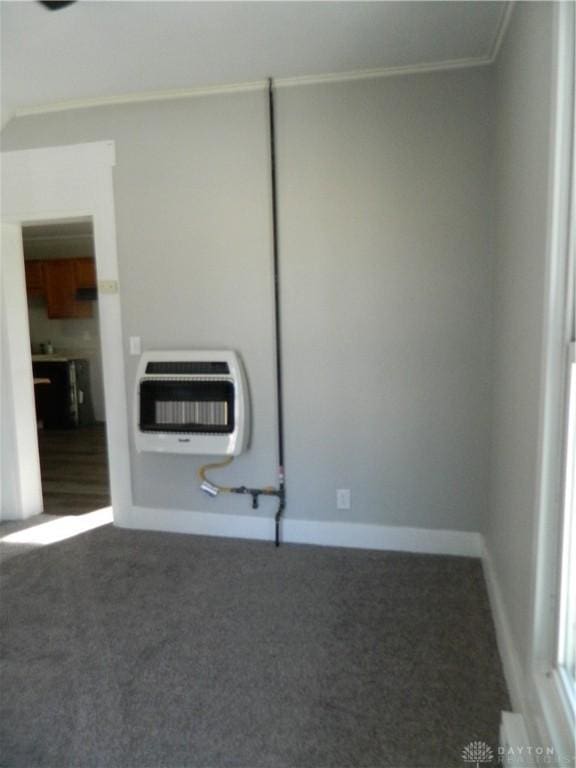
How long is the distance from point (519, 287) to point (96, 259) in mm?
2286

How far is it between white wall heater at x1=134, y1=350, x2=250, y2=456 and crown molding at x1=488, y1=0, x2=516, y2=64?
73.2 inches

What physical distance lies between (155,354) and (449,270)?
5.31 feet

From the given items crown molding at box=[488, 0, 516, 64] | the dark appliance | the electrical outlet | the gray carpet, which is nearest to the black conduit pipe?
the gray carpet

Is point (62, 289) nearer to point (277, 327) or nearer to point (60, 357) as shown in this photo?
point (60, 357)

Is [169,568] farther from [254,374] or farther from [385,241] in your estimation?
[385,241]

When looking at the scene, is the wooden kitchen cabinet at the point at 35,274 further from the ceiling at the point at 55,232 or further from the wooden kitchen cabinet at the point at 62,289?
the ceiling at the point at 55,232

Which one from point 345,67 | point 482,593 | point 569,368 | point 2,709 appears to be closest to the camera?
point 569,368

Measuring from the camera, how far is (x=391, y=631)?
1967 millimetres

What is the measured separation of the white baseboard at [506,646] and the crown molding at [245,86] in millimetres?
2318

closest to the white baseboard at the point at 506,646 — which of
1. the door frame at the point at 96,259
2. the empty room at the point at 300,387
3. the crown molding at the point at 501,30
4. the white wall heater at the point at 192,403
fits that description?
the empty room at the point at 300,387

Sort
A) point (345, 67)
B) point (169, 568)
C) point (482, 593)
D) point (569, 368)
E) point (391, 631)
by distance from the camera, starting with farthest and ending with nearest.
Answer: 1. point (169, 568)
2. point (345, 67)
3. point (482, 593)
4. point (391, 631)
5. point (569, 368)

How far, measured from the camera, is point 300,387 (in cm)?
267

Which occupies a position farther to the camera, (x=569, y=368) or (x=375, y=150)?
(x=375, y=150)

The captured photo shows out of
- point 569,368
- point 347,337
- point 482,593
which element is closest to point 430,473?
point 482,593
